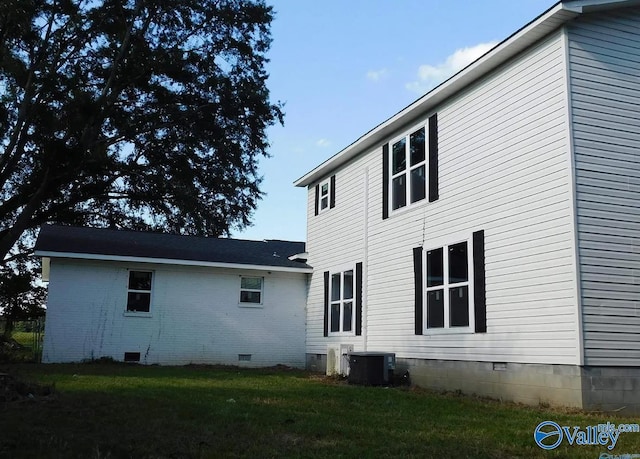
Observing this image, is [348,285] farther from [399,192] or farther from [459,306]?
[459,306]

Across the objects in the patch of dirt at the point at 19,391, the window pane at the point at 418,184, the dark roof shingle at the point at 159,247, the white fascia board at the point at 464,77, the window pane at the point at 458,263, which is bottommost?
the patch of dirt at the point at 19,391

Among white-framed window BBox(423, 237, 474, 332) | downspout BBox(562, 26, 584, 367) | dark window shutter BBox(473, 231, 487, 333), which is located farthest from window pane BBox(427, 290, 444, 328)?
downspout BBox(562, 26, 584, 367)

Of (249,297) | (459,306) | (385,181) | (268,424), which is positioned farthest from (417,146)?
(268,424)

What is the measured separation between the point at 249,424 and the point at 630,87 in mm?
7863

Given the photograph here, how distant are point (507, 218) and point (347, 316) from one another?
22.0 feet

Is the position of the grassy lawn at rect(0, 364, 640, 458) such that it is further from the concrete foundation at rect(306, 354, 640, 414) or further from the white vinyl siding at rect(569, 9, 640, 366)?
the white vinyl siding at rect(569, 9, 640, 366)

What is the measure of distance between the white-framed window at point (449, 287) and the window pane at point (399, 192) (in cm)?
169

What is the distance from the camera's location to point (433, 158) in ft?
40.7

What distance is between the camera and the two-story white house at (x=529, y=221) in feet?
28.6

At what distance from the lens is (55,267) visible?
1630cm

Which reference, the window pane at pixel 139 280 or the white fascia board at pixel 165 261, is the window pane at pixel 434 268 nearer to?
the white fascia board at pixel 165 261

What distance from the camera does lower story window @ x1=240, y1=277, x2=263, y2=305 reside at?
18.5 metres

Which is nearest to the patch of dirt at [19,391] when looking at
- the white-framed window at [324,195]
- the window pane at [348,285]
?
the window pane at [348,285]

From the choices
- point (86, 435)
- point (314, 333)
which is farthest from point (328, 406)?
point (314, 333)
